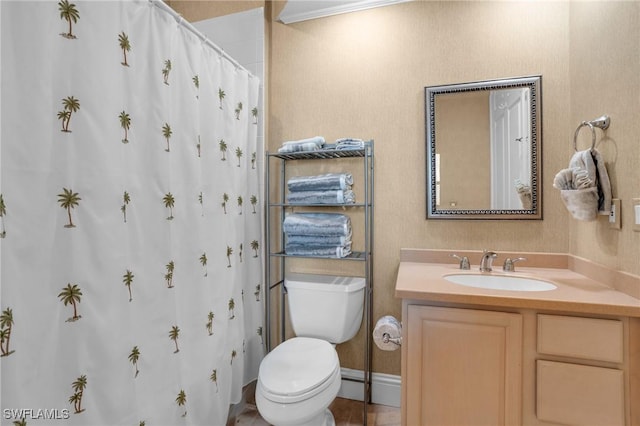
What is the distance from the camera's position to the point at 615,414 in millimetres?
1049

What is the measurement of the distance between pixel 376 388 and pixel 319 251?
2.99 feet

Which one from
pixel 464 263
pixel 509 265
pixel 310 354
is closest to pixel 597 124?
pixel 509 265

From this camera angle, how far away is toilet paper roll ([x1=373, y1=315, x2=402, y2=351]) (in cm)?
166

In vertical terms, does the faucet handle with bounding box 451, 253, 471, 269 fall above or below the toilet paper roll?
above

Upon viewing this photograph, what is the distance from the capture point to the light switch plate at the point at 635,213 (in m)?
1.10

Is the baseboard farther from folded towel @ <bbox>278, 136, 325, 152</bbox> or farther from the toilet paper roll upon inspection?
folded towel @ <bbox>278, 136, 325, 152</bbox>

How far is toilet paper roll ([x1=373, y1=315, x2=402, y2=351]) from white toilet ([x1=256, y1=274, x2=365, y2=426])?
0.55 ft

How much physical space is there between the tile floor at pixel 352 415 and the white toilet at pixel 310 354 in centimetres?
13

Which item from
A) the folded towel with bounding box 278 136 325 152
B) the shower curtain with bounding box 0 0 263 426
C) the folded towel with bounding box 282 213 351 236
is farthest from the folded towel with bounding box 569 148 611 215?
the shower curtain with bounding box 0 0 263 426

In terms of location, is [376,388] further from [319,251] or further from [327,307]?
[319,251]

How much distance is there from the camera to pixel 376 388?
189 cm

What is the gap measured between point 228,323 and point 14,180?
43.7 inches

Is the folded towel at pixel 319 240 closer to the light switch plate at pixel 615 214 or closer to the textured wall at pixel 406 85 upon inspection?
the textured wall at pixel 406 85

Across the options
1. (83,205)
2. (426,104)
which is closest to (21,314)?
(83,205)
